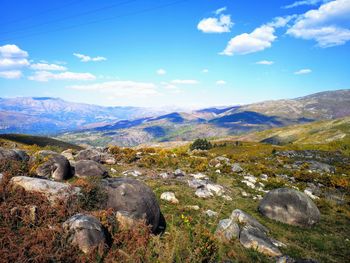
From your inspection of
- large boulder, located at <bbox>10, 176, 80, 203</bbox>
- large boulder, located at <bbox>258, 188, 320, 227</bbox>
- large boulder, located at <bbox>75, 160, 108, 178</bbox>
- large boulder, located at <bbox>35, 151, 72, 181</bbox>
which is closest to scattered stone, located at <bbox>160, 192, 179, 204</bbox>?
large boulder, located at <bbox>75, 160, 108, 178</bbox>

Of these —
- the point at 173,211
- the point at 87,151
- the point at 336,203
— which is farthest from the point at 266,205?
the point at 87,151

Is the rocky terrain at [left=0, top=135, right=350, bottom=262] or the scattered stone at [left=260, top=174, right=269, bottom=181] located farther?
the scattered stone at [left=260, top=174, right=269, bottom=181]

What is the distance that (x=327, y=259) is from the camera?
39.5 ft

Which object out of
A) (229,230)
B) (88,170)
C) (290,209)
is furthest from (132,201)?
(290,209)

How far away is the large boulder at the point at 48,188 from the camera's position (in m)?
10.4

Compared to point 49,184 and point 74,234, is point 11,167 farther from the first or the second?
point 74,234

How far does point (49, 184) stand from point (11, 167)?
2892 mm

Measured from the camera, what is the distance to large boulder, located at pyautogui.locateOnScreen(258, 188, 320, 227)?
1594 centimetres

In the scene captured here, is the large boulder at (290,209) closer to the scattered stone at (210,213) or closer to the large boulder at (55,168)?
the scattered stone at (210,213)

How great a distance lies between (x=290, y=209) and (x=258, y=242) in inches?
220

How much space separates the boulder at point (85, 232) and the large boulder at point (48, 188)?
65.6 inches

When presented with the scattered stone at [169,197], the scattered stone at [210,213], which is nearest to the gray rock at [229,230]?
the scattered stone at [210,213]

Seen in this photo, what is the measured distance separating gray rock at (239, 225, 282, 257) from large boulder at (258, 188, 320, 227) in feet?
13.4

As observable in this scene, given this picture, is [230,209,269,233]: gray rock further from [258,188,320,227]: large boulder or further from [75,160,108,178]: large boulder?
[75,160,108,178]: large boulder
